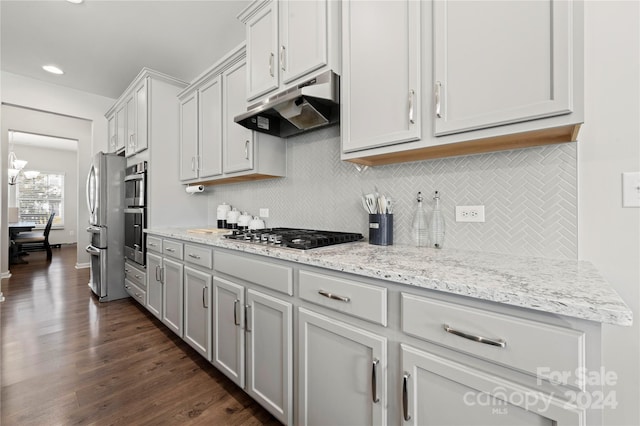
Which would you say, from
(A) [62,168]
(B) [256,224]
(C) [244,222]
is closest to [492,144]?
(B) [256,224]

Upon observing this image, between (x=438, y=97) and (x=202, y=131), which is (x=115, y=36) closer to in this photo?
(x=202, y=131)

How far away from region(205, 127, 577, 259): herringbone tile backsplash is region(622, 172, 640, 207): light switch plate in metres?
0.14

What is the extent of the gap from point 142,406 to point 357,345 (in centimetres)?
138

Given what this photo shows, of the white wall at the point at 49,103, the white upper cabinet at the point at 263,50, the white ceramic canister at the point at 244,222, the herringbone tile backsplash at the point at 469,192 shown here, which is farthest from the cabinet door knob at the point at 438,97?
the white wall at the point at 49,103

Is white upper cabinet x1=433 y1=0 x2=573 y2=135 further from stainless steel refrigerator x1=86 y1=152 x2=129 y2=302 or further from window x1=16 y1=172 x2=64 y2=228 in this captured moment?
window x1=16 y1=172 x2=64 y2=228

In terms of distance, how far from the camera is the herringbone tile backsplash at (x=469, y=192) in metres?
1.14

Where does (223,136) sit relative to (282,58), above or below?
below

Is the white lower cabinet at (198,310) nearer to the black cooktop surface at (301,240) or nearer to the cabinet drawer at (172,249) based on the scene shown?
the cabinet drawer at (172,249)

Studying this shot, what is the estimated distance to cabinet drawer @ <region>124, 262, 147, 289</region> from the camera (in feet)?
9.49

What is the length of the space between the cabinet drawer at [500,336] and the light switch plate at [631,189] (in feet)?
2.44

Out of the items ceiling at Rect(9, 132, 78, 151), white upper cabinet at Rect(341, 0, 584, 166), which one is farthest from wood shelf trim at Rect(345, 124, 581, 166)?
ceiling at Rect(9, 132, 78, 151)

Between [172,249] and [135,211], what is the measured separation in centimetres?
120

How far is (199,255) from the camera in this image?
6.40 ft

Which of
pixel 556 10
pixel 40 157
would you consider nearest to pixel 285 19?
pixel 556 10
